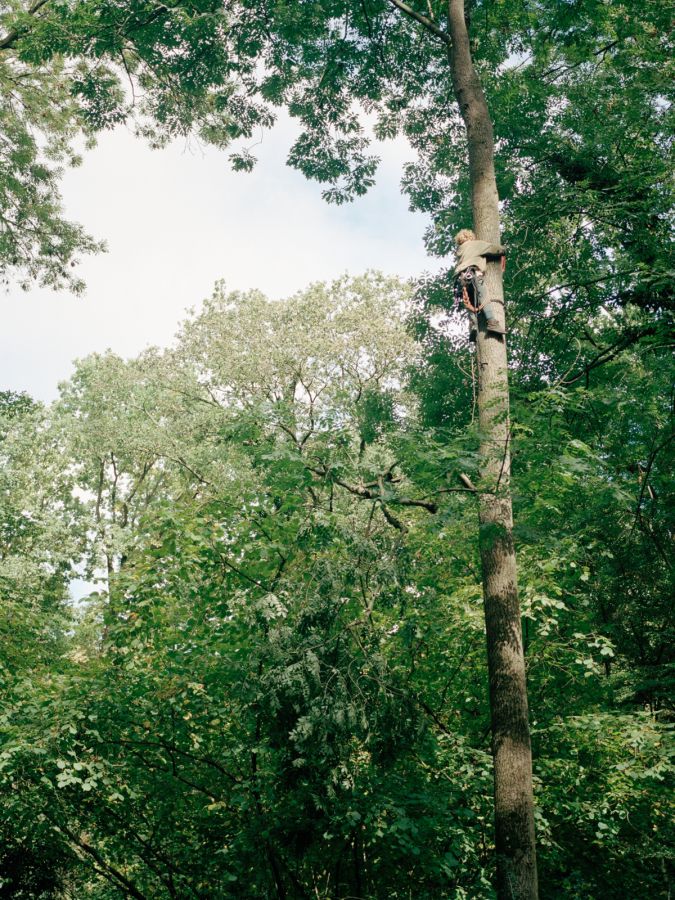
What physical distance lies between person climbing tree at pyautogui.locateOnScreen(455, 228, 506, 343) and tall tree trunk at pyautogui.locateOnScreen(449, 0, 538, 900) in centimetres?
8

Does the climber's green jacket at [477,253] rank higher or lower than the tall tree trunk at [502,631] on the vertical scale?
higher

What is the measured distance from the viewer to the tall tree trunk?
4098 mm

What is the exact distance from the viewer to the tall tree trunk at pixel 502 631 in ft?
13.4

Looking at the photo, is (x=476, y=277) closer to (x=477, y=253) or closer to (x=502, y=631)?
(x=477, y=253)

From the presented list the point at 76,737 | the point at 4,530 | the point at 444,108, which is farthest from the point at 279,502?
the point at 4,530

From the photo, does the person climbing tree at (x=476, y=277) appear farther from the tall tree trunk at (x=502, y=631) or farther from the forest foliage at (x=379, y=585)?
the forest foliage at (x=379, y=585)

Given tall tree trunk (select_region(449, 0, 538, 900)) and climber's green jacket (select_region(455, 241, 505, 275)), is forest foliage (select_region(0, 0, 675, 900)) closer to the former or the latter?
tall tree trunk (select_region(449, 0, 538, 900))

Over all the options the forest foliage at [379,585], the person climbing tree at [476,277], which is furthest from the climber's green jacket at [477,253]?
the forest foliage at [379,585]

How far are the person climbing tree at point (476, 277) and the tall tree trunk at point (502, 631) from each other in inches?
3.1

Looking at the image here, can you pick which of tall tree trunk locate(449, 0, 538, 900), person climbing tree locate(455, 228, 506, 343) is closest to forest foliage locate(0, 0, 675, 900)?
tall tree trunk locate(449, 0, 538, 900)

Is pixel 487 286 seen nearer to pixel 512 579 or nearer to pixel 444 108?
pixel 512 579

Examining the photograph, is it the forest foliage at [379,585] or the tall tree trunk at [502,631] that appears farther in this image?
the forest foliage at [379,585]

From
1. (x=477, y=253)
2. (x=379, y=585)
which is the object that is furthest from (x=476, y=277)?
(x=379, y=585)

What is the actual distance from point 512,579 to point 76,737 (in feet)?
13.5
